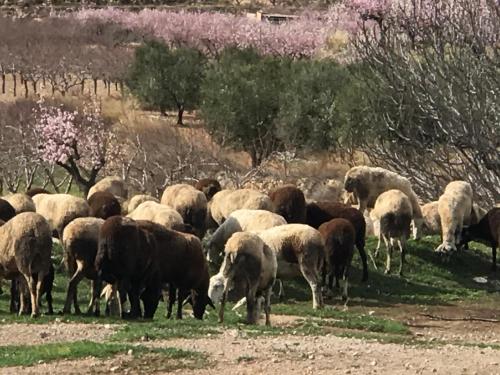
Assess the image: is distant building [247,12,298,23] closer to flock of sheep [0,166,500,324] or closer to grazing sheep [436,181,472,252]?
grazing sheep [436,181,472,252]

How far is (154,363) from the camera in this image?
1224cm

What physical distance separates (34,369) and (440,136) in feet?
79.0

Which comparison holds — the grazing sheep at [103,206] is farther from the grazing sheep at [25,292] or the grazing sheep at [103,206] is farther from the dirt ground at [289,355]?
the dirt ground at [289,355]

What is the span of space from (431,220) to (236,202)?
242 inches

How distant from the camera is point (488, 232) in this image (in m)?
24.6

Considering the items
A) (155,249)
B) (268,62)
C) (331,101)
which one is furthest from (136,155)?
(155,249)

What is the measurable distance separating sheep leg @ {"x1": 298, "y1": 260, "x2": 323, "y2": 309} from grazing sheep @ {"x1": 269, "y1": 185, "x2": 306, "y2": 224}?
3.92 metres

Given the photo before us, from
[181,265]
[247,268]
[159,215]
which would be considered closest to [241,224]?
[159,215]

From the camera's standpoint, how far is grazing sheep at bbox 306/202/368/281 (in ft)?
74.4

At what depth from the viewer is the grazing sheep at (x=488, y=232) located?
953 inches

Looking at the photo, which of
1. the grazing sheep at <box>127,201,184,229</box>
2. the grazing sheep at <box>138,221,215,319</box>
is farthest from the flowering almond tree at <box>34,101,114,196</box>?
the grazing sheep at <box>138,221,215,319</box>

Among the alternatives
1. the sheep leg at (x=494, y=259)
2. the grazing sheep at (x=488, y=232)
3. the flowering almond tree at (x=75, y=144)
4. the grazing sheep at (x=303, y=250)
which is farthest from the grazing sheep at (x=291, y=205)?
the flowering almond tree at (x=75, y=144)

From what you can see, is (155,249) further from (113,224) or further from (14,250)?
(14,250)

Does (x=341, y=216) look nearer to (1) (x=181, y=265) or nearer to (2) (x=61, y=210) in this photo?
(2) (x=61, y=210)
